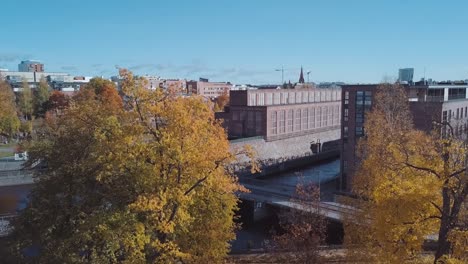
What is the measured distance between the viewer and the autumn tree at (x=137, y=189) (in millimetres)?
15430

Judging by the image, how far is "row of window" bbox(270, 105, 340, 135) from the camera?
8112 cm

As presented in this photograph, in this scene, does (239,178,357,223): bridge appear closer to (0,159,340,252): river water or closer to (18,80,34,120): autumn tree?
(0,159,340,252): river water

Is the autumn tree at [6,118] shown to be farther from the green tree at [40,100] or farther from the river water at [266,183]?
the green tree at [40,100]

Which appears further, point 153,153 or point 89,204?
point 89,204

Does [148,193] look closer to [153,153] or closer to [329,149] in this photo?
[153,153]

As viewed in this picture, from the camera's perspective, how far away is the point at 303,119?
292 ft

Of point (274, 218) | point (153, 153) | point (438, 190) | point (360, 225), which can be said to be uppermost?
point (153, 153)

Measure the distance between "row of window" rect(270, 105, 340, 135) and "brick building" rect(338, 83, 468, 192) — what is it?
29.0 m

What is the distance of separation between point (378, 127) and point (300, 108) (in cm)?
5393

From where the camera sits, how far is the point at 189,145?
15.8 metres

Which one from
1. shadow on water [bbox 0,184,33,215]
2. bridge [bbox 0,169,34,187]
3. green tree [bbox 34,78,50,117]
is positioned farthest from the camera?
green tree [bbox 34,78,50,117]

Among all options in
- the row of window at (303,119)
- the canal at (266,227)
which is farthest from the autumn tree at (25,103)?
the canal at (266,227)

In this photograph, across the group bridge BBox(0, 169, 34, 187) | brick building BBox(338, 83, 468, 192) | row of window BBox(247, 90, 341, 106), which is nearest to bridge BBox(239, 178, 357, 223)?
brick building BBox(338, 83, 468, 192)

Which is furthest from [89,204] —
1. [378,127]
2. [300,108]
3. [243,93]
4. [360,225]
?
[300,108]
